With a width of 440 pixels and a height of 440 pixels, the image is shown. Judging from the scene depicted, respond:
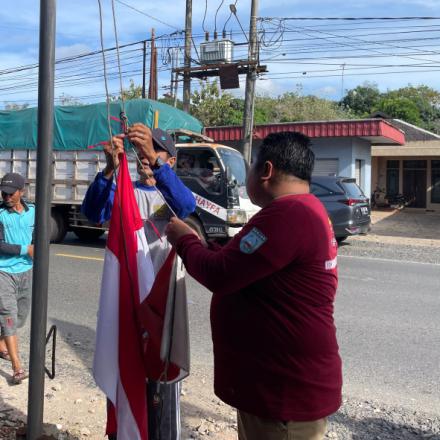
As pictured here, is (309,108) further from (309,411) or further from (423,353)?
(309,411)

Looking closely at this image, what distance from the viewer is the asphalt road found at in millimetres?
4660

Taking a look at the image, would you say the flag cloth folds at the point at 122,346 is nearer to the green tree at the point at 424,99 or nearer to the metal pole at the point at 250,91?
the metal pole at the point at 250,91

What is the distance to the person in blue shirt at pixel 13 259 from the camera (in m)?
4.38

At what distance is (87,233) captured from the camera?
13766 mm

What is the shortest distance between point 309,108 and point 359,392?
40.1 m

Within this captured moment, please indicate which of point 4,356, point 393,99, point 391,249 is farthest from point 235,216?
point 393,99

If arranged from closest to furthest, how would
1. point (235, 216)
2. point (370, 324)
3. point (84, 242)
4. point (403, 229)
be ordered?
point (370, 324) → point (235, 216) → point (84, 242) → point (403, 229)

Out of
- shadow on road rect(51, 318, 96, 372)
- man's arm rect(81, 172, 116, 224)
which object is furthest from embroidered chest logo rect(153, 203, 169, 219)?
shadow on road rect(51, 318, 96, 372)

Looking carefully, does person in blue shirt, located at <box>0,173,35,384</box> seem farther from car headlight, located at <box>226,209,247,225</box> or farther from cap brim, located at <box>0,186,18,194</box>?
car headlight, located at <box>226,209,247,225</box>

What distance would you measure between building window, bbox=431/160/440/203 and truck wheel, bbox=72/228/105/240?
19.2 m

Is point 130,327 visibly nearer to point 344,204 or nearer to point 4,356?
point 4,356

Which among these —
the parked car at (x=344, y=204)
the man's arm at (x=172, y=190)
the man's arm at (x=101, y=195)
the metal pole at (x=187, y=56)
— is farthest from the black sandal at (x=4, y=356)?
the metal pole at (x=187, y=56)

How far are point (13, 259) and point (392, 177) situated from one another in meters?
26.7

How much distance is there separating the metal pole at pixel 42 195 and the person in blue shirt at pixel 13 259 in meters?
1.79
